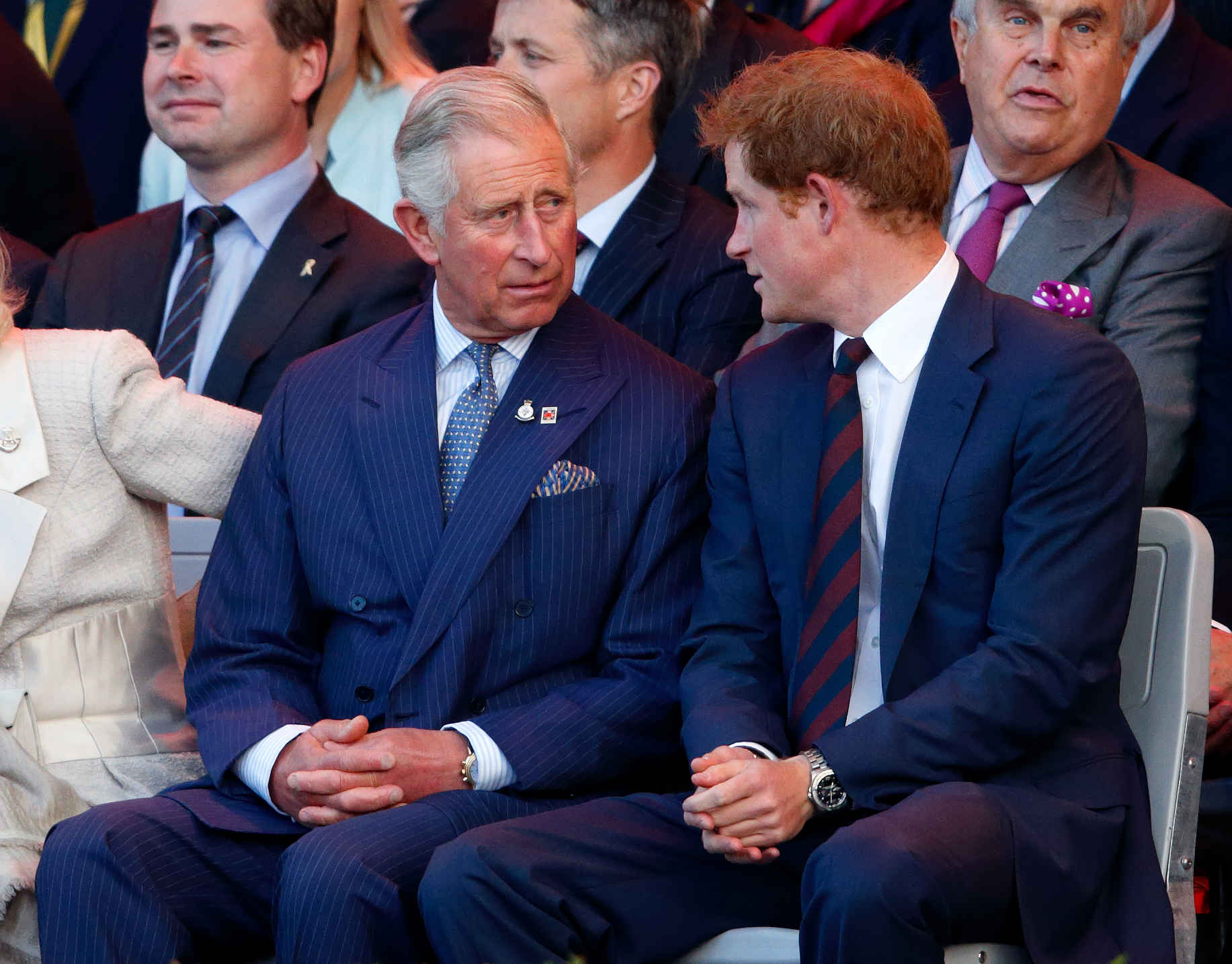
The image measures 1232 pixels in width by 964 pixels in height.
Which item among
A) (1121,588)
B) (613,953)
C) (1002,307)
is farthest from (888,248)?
(613,953)

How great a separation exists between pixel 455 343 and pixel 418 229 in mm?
224

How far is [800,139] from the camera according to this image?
2639 millimetres

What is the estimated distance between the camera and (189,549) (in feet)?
11.4

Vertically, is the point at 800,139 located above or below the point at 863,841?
above

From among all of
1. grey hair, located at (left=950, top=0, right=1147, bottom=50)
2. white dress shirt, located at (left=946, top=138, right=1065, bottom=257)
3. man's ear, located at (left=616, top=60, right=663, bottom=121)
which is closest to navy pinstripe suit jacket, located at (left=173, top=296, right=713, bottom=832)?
white dress shirt, located at (left=946, top=138, right=1065, bottom=257)

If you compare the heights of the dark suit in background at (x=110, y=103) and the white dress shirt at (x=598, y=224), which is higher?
the dark suit in background at (x=110, y=103)

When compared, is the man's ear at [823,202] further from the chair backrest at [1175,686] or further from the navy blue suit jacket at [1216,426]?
the navy blue suit jacket at [1216,426]

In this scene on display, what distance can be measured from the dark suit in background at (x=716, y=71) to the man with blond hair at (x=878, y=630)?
5.42 feet

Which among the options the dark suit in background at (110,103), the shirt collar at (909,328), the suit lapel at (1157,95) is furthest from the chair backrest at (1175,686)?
the dark suit in background at (110,103)

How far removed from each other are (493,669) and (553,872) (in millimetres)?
449

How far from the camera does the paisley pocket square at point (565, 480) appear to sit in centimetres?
283

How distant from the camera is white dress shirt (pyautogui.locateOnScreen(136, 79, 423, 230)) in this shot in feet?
15.3

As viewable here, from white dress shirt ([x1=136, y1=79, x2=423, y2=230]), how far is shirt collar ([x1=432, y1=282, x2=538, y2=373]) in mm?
1659

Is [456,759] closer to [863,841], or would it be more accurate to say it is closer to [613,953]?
[613,953]
